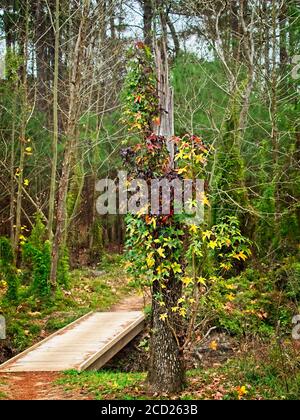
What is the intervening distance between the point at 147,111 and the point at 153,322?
2995mm

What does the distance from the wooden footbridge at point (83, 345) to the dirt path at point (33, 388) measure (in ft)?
0.92

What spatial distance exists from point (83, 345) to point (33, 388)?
2628 millimetres

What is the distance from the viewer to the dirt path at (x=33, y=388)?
7.83m

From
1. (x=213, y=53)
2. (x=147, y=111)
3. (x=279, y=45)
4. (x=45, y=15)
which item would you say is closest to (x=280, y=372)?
(x=147, y=111)

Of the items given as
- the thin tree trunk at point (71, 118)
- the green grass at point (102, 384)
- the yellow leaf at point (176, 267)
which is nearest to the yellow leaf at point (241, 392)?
the green grass at point (102, 384)

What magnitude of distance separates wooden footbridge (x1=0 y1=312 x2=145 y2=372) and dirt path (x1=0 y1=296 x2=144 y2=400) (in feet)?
0.92

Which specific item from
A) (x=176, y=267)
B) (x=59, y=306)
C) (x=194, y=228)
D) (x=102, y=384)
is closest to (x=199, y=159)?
(x=194, y=228)

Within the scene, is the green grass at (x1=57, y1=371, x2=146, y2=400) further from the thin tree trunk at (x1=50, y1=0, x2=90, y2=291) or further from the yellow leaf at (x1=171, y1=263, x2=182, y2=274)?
the thin tree trunk at (x1=50, y1=0, x2=90, y2=291)

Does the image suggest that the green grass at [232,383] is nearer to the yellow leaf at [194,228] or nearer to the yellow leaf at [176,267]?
the yellow leaf at [176,267]

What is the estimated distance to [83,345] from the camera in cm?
1104

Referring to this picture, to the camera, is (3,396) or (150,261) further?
(3,396)

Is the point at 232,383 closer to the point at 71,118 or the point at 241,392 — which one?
the point at 241,392

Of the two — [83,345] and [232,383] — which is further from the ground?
[232,383]

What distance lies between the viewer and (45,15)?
1905 centimetres
